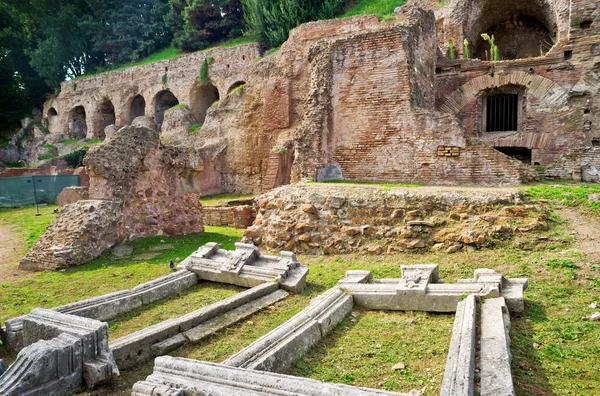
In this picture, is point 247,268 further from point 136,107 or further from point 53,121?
point 53,121

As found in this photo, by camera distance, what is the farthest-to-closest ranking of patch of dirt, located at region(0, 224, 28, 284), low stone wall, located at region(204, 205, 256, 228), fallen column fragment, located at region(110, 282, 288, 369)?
low stone wall, located at region(204, 205, 256, 228) → patch of dirt, located at region(0, 224, 28, 284) → fallen column fragment, located at region(110, 282, 288, 369)

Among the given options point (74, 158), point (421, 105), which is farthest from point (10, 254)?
point (74, 158)

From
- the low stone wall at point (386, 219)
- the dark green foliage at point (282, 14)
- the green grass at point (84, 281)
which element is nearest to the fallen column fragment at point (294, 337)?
the low stone wall at point (386, 219)

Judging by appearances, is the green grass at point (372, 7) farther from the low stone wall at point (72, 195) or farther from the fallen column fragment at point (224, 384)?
the fallen column fragment at point (224, 384)

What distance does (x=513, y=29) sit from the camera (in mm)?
19062

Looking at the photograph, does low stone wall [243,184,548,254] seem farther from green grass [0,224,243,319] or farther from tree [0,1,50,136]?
tree [0,1,50,136]

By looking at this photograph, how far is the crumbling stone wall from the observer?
8.21m

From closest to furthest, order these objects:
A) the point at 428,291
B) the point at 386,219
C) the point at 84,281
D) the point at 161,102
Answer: the point at 428,291 < the point at 84,281 < the point at 386,219 < the point at 161,102

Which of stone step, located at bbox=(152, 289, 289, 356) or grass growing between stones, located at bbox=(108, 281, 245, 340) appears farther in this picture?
grass growing between stones, located at bbox=(108, 281, 245, 340)

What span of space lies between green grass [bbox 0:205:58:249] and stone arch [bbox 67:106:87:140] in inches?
827

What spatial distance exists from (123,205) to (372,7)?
21.4m

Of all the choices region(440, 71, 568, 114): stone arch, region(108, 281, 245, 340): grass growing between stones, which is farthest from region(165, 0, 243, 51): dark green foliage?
region(108, 281, 245, 340): grass growing between stones

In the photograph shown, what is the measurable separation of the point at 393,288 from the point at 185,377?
9.82 ft

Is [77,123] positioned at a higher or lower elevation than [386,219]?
higher
